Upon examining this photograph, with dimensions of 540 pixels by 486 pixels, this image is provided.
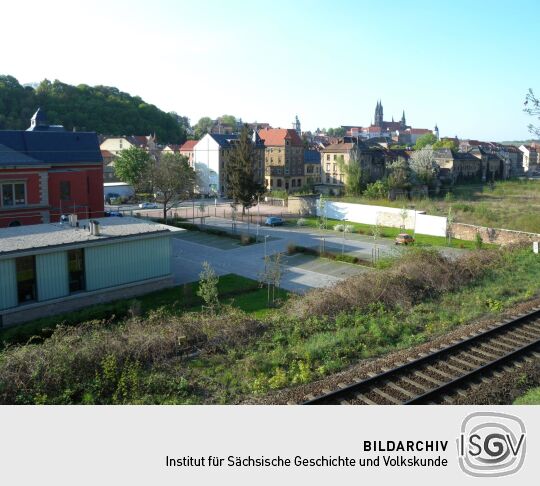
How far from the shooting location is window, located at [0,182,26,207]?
28642mm

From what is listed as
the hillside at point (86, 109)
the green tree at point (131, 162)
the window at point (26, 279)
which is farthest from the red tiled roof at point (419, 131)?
the window at point (26, 279)

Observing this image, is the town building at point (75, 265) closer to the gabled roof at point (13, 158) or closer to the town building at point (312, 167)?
the gabled roof at point (13, 158)

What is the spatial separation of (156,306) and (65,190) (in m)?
16.8

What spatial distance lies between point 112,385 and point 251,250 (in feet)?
73.2

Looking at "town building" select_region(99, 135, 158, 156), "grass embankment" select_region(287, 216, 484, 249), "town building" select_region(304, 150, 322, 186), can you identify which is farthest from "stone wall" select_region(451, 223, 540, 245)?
"town building" select_region(99, 135, 158, 156)

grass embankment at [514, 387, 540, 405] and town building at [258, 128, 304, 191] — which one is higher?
town building at [258, 128, 304, 191]

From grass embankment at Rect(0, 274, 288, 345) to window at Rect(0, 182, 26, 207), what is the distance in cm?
1224

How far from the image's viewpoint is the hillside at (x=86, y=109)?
89812mm

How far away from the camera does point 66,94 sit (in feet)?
325

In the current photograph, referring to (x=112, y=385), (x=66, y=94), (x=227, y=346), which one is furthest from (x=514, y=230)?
(x=66, y=94)

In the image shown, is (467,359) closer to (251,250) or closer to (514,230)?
(251,250)

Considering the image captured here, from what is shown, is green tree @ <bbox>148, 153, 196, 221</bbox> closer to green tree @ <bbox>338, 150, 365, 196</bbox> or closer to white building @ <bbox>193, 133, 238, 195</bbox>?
green tree @ <bbox>338, 150, 365, 196</bbox>

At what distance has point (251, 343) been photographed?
1396cm

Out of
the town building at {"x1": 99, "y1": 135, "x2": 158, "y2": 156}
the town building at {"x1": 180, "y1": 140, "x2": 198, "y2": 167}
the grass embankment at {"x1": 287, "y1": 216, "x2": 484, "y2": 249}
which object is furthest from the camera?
the town building at {"x1": 99, "y1": 135, "x2": 158, "y2": 156}
